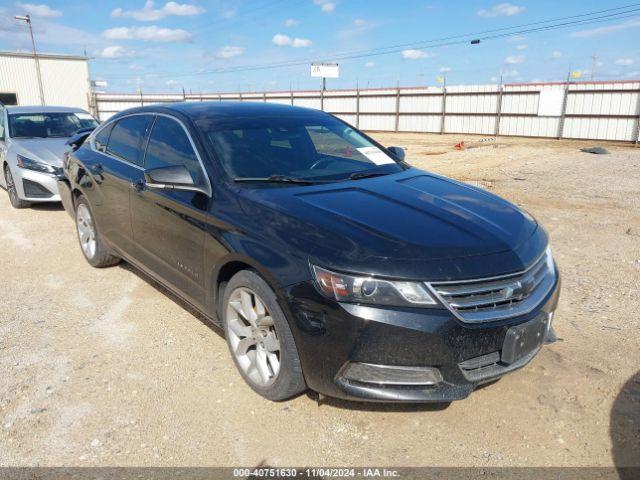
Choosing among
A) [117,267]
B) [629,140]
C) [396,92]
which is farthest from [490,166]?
[396,92]

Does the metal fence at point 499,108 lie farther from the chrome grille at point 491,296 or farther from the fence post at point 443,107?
the chrome grille at point 491,296

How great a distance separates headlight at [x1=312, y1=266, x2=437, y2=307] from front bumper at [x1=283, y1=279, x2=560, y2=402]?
0.11 ft

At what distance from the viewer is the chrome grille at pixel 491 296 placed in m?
2.36

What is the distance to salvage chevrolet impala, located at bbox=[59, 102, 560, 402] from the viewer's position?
7.73 feet

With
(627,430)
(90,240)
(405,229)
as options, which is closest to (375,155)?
(405,229)

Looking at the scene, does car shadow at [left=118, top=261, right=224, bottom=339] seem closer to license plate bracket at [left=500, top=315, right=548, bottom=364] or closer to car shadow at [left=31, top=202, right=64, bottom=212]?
license plate bracket at [left=500, top=315, right=548, bottom=364]

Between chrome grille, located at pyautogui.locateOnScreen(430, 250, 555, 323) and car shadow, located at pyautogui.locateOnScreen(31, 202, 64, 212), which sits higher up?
chrome grille, located at pyautogui.locateOnScreen(430, 250, 555, 323)

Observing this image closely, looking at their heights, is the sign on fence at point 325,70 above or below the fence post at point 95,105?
above

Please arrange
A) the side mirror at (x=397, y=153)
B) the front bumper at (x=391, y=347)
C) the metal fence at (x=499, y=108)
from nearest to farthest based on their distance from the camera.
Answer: the front bumper at (x=391, y=347) < the side mirror at (x=397, y=153) < the metal fence at (x=499, y=108)

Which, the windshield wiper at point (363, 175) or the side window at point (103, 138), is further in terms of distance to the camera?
the side window at point (103, 138)

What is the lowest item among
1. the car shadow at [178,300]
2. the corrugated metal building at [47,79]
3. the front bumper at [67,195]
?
the car shadow at [178,300]

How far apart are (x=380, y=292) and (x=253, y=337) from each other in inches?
37.6

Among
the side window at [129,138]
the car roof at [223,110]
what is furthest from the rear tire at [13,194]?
the car roof at [223,110]

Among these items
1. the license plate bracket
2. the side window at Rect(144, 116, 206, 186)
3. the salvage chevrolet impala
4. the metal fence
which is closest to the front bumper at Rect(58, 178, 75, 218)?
the salvage chevrolet impala
